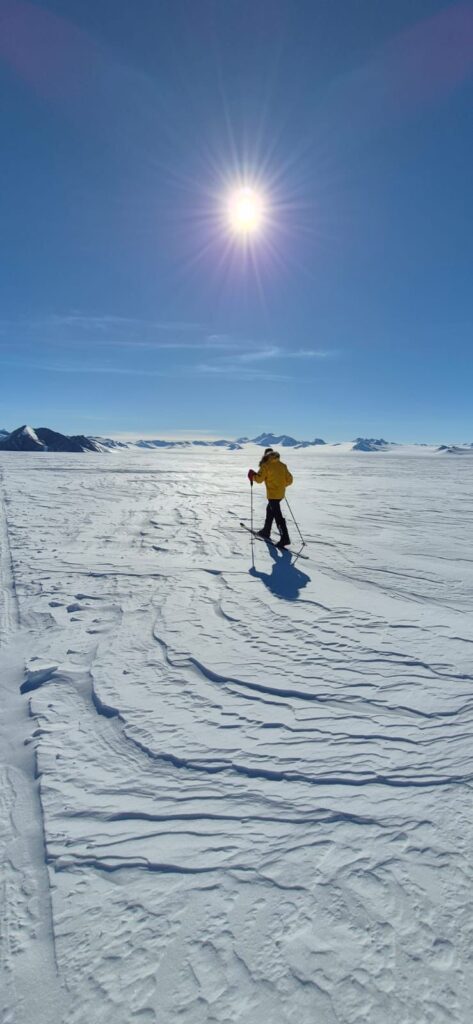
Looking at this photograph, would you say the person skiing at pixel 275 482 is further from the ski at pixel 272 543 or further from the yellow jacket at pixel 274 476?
the ski at pixel 272 543

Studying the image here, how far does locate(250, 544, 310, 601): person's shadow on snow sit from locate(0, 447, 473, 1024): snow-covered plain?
0.51ft

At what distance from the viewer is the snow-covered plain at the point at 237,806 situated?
5.72 feet

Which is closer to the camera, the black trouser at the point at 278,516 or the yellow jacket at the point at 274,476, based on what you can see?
the black trouser at the point at 278,516

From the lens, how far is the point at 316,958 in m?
1.80

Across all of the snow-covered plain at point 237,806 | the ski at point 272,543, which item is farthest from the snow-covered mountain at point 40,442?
the snow-covered plain at point 237,806

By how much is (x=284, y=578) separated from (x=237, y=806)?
155 inches

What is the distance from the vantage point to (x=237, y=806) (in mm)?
2494

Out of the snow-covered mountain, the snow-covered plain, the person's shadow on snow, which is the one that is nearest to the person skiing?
the person's shadow on snow

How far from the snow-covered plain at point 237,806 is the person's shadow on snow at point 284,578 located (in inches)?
6.2

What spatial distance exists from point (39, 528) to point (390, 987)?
9.47m

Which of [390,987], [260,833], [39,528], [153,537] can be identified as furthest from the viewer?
[39,528]

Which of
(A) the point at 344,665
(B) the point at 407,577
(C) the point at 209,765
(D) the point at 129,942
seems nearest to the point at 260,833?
(C) the point at 209,765

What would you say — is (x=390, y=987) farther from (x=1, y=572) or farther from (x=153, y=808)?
(x=1, y=572)

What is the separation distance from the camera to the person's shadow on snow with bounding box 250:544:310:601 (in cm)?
575
